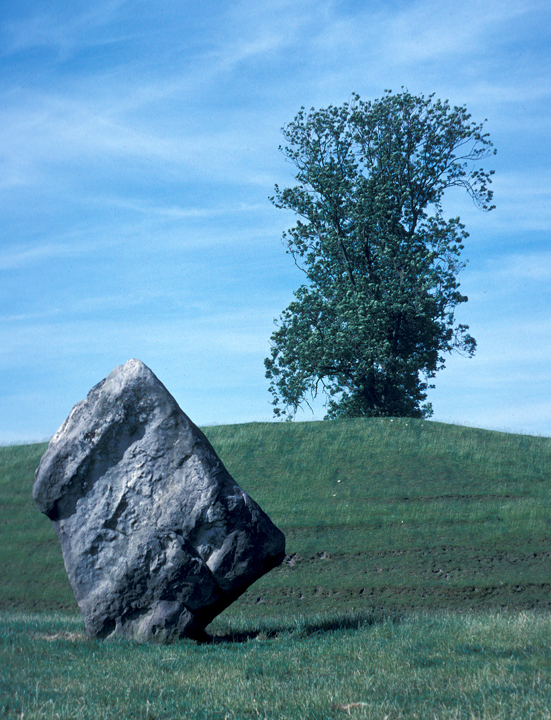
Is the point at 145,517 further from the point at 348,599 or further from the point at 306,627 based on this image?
the point at 348,599

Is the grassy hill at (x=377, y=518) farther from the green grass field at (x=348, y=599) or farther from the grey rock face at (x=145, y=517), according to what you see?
the grey rock face at (x=145, y=517)

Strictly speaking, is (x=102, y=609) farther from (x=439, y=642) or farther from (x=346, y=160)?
(x=346, y=160)

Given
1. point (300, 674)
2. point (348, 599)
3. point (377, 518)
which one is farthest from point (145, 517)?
point (377, 518)

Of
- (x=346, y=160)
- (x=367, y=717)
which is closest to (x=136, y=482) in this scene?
(x=367, y=717)

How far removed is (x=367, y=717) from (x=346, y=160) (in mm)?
30908

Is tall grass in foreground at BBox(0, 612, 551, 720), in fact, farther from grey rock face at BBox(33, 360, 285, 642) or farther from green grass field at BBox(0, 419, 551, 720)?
grey rock face at BBox(33, 360, 285, 642)

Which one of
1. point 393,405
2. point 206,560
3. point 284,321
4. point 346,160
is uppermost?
point 346,160

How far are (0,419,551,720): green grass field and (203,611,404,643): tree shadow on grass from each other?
2.3 inches

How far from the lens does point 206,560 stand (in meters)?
10.1

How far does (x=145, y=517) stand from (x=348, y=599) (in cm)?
773

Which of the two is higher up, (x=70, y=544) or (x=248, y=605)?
(x=70, y=544)

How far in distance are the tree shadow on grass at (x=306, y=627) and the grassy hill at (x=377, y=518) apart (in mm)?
4274

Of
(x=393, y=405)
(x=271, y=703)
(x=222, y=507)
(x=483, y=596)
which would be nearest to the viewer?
(x=271, y=703)

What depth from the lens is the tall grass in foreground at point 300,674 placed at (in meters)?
6.30
